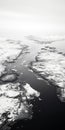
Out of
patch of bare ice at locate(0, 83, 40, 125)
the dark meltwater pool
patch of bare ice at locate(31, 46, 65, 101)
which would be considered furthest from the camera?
patch of bare ice at locate(31, 46, 65, 101)

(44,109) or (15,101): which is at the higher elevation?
(15,101)

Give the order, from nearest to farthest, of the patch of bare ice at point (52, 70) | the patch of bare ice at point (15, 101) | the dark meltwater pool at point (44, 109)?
1. the dark meltwater pool at point (44, 109)
2. the patch of bare ice at point (15, 101)
3. the patch of bare ice at point (52, 70)

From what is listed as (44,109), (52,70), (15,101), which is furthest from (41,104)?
(52,70)

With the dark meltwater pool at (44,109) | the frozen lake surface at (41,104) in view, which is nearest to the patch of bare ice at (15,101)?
the frozen lake surface at (41,104)

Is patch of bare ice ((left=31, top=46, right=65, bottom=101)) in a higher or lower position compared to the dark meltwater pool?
higher

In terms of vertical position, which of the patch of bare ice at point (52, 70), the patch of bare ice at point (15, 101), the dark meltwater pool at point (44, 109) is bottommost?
the dark meltwater pool at point (44, 109)

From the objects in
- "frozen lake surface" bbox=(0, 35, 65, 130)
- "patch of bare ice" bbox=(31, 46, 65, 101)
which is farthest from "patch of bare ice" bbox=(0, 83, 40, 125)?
"patch of bare ice" bbox=(31, 46, 65, 101)

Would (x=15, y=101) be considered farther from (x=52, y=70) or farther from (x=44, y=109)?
(x=52, y=70)

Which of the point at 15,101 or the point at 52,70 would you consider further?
the point at 52,70

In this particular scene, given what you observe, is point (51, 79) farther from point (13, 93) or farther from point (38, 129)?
point (38, 129)

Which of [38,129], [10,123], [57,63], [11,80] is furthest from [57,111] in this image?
[57,63]

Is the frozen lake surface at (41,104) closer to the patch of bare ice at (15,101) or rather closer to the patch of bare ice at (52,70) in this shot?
the patch of bare ice at (15,101)

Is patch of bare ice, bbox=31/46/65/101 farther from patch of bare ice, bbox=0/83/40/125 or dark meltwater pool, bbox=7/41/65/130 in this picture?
patch of bare ice, bbox=0/83/40/125

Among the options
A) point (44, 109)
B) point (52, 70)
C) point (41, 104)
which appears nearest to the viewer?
point (44, 109)
